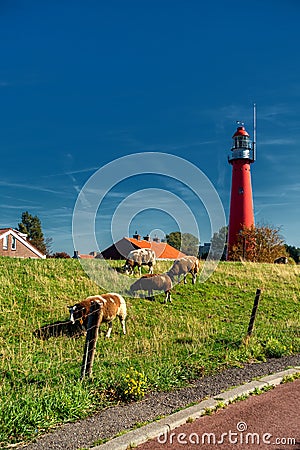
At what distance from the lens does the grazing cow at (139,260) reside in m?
19.7

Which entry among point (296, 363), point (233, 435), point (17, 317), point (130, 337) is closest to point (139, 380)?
point (233, 435)

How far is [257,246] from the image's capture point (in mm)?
54406

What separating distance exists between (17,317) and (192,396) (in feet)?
22.0

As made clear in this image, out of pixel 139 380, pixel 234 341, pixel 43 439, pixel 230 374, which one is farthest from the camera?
pixel 234 341

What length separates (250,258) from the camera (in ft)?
173

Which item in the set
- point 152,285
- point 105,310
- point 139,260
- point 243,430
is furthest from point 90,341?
point 139,260

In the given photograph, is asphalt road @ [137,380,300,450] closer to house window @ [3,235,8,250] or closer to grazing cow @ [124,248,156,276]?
grazing cow @ [124,248,156,276]

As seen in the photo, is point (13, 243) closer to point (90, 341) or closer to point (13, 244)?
point (13, 244)

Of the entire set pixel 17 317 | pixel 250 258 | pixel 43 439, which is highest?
pixel 250 258

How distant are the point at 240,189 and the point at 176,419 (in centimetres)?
4407

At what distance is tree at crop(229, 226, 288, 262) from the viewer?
50812 mm

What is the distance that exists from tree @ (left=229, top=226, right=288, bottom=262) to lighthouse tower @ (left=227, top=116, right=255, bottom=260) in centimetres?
76

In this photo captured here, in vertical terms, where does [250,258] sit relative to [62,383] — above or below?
above

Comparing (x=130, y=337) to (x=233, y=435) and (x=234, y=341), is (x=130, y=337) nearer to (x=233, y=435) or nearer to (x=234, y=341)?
(x=234, y=341)
